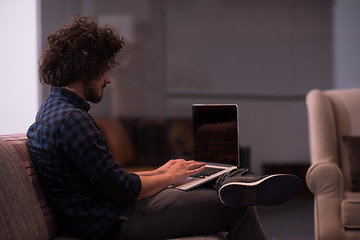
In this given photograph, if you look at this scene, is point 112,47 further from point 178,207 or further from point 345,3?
point 345,3

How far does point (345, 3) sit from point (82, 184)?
311 centimetres

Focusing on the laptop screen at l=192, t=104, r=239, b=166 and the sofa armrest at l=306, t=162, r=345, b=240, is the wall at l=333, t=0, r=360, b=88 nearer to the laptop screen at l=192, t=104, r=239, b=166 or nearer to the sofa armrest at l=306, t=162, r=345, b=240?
the sofa armrest at l=306, t=162, r=345, b=240

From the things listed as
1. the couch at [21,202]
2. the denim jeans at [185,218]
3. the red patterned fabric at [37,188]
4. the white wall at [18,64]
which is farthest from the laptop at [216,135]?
the white wall at [18,64]

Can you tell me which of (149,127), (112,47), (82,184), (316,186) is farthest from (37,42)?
(316,186)

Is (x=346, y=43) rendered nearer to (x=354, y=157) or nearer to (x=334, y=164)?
(x=354, y=157)

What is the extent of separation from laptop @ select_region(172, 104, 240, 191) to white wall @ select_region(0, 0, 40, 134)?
1.90 meters

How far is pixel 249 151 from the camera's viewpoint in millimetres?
3494

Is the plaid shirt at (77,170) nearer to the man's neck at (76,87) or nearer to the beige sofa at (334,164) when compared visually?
the man's neck at (76,87)

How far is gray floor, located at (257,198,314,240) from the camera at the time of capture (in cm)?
273

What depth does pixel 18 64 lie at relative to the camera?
328 cm

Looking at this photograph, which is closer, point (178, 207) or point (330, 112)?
point (178, 207)

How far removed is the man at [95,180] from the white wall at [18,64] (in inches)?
78.4

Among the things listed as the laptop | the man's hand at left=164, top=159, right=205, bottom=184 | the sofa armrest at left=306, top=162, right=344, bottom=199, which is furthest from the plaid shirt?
the sofa armrest at left=306, top=162, right=344, bottom=199

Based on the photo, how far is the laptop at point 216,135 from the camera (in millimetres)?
1906
